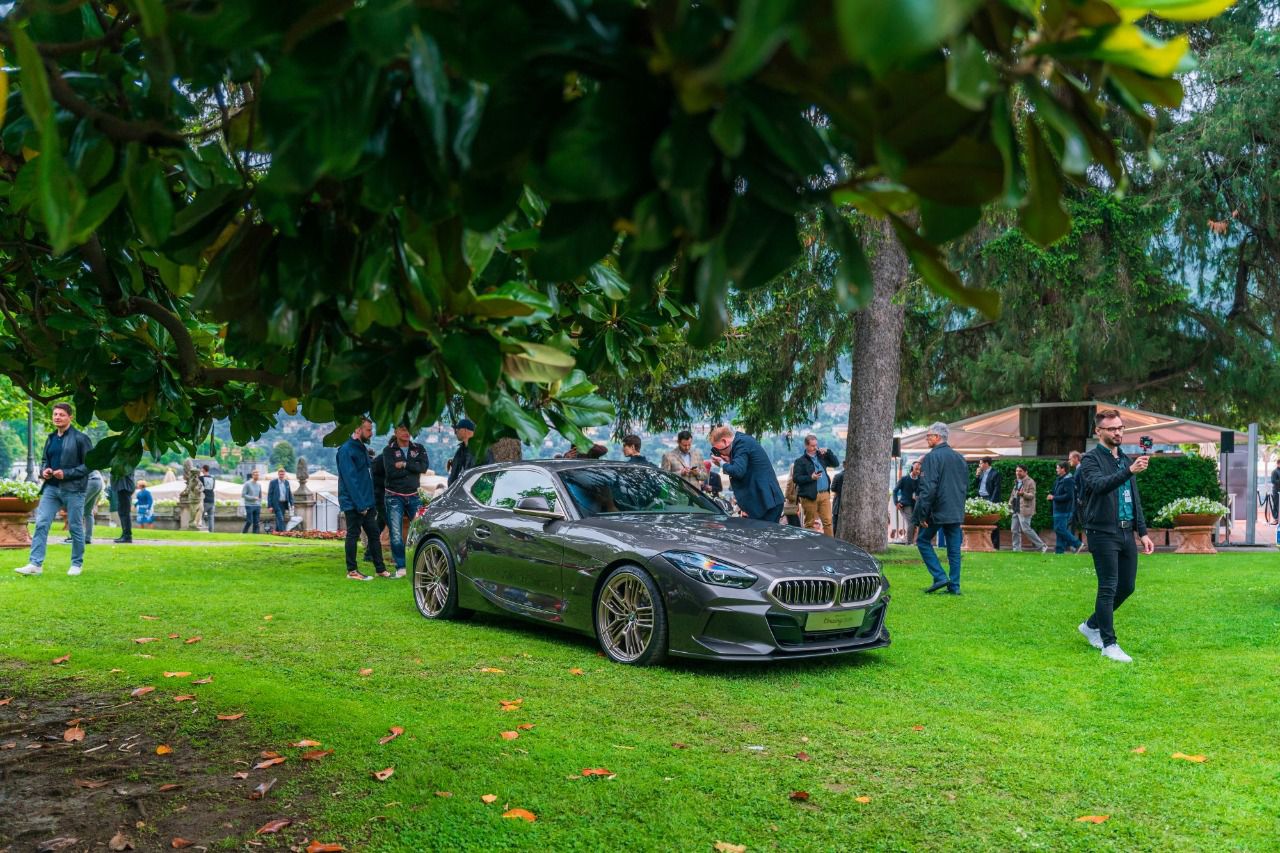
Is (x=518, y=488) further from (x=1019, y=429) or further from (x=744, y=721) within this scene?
(x=1019, y=429)

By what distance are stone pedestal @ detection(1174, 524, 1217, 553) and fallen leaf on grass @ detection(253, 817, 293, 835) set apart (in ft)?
61.1

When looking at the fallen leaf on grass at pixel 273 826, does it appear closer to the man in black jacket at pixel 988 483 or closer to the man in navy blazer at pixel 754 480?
the man in navy blazer at pixel 754 480

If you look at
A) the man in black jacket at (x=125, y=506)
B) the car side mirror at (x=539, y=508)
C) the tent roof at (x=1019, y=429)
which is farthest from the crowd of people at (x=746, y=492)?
the tent roof at (x=1019, y=429)

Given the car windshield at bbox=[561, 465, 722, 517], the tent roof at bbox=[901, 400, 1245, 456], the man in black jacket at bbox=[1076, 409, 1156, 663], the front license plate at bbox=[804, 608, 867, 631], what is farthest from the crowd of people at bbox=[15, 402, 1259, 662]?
the tent roof at bbox=[901, 400, 1245, 456]

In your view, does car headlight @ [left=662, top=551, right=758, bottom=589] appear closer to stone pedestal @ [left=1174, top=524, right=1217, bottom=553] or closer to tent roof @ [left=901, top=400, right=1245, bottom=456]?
stone pedestal @ [left=1174, top=524, right=1217, bottom=553]

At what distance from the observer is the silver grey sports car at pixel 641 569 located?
7.37 m

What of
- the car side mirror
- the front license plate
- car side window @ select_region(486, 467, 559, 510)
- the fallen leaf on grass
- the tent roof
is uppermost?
the tent roof

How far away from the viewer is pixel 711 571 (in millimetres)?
7414

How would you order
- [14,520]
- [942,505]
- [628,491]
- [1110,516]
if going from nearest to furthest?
[1110,516] → [628,491] → [942,505] → [14,520]

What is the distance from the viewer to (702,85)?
1226 mm

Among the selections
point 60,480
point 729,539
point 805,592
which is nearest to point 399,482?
point 60,480

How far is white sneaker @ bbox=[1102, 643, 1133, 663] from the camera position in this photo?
321 inches

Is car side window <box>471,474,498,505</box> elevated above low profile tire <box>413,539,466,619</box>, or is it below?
above

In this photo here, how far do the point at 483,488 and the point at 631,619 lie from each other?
2.67 m
